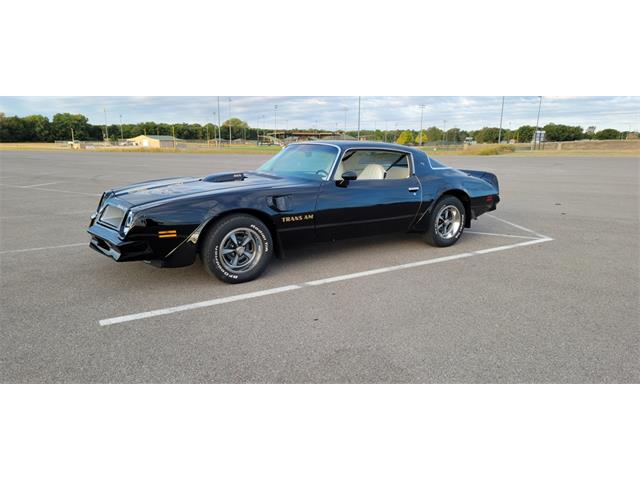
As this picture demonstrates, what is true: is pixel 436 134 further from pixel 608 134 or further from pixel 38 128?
pixel 38 128

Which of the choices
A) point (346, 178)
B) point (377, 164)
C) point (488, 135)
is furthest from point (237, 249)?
point (488, 135)

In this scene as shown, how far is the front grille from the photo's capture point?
163 inches

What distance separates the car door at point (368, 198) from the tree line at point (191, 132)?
73.8 meters

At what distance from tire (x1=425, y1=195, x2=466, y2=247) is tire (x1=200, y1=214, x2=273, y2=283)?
2.40m

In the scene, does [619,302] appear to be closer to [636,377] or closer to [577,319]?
[577,319]

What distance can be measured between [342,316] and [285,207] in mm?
1407

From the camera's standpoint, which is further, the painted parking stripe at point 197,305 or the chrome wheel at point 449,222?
the chrome wheel at point 449,222

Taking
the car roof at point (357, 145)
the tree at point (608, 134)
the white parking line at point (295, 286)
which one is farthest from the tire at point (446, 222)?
the tree at point (608, 134)

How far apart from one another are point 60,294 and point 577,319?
446 centimetres

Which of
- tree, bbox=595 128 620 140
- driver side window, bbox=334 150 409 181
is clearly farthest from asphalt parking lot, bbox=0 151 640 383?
tree, bbox=595 128 620 140

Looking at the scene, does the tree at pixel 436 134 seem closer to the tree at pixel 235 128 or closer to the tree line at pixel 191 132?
the tree line at pixel 191 132

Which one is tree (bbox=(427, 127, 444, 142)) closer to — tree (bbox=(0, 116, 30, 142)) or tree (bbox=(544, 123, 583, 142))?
tree (bbox=(544, 123, 583, 142))

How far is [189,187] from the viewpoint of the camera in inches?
178

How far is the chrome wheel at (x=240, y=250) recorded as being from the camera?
4.20 m
